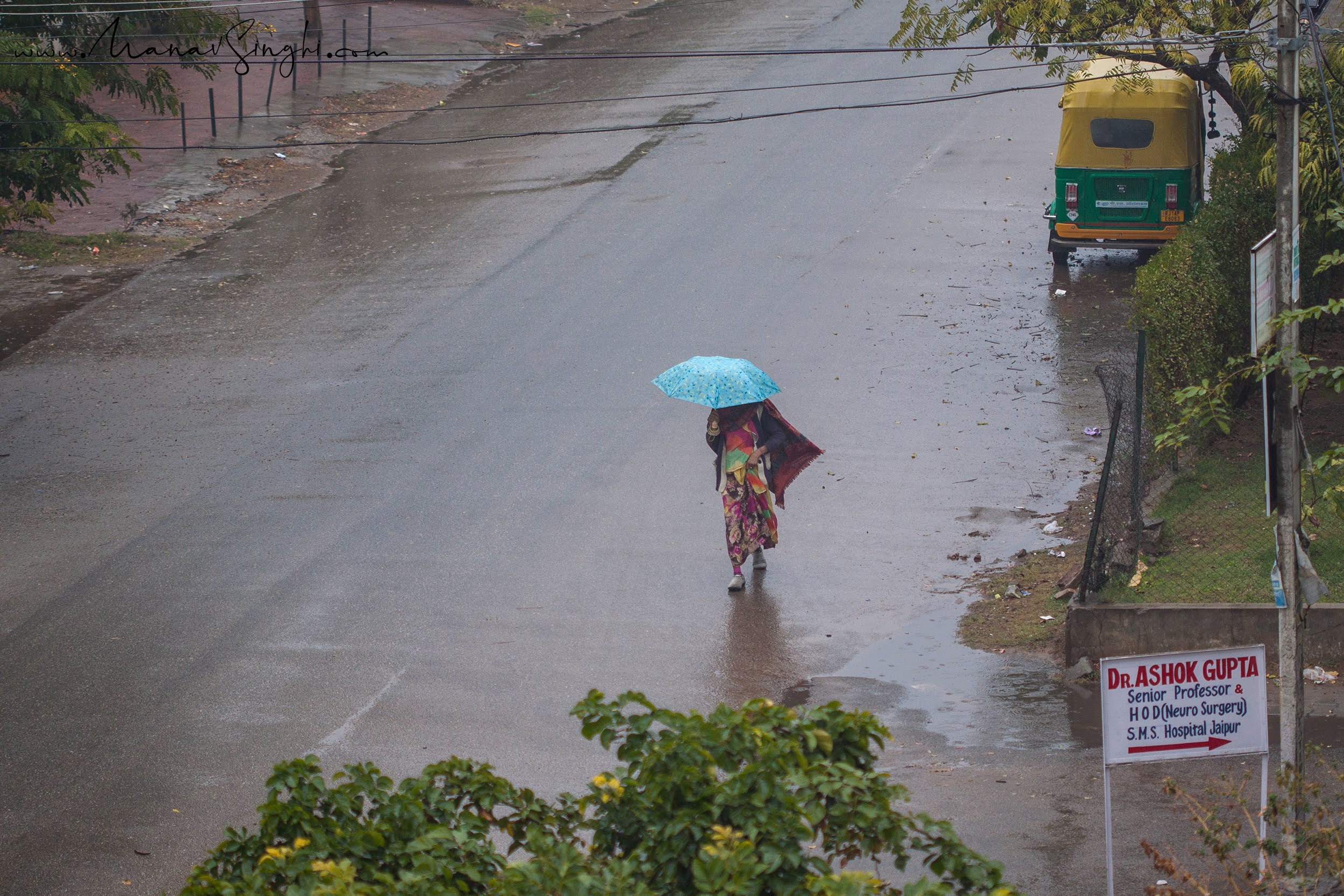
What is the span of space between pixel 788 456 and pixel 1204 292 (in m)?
4.07

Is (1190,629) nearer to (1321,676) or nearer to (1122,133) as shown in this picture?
(1321,676)

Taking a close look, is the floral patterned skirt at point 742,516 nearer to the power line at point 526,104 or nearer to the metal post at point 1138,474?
the metal post at point 1138,474

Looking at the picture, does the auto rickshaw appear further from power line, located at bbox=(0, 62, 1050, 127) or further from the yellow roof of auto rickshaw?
power line, located at bbox=(0, 62, 1050, 127)

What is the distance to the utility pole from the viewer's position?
20.7 ft

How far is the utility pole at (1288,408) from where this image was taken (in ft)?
20.7

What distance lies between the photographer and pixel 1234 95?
13.3m

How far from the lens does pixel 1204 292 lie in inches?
466

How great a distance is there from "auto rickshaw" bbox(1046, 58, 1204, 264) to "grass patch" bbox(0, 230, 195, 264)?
12618mm

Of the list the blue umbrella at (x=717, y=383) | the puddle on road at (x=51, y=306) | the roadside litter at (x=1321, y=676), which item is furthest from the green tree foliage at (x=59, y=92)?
the roadside litter at (x=1321, y=676)

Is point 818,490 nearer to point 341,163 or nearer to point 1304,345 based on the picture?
point 1304,345

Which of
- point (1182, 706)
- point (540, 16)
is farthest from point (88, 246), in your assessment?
point (1182, 706)

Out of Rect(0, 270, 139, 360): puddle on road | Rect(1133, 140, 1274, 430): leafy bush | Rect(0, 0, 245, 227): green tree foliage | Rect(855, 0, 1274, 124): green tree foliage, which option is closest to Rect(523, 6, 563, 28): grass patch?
Rect(0, 270, 139, 360): puddle on road

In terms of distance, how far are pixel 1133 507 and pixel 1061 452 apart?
2647 millimetres

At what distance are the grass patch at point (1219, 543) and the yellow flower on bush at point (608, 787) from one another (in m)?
5.93
